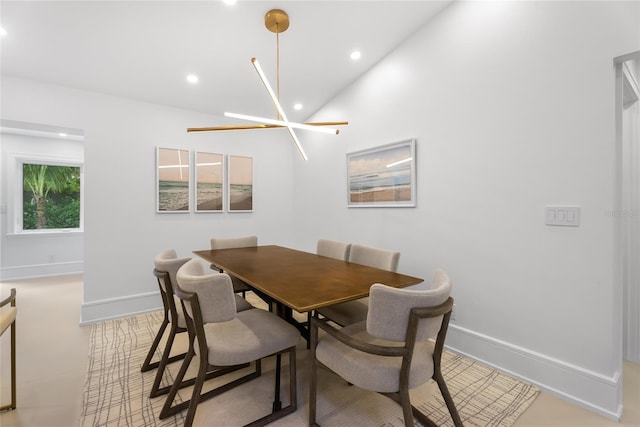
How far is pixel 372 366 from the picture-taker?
1.21 meters

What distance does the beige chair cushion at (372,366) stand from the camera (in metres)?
1.19

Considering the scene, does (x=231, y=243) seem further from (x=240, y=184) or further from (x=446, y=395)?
(x=446, y=395)

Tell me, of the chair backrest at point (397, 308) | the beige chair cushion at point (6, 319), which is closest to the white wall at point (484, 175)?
the chair backrest at point (397, 308)

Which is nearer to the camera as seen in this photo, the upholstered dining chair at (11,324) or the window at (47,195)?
the upholstered dining chair at (11,324)

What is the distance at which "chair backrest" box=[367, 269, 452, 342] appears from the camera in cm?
111

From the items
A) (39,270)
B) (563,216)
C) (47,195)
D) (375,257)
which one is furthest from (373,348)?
(47,195)

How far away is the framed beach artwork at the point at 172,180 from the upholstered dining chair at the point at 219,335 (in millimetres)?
2197

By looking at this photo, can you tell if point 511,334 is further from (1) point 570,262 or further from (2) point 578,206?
(2) point 578,206

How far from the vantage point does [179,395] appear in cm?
176

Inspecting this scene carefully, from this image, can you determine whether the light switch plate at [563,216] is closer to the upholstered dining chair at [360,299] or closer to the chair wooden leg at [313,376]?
the upholstered dining chair at [360,299]

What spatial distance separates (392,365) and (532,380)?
1415mm

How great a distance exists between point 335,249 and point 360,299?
0.79 meters

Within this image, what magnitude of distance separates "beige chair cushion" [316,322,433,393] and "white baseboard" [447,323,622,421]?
101 centimetres

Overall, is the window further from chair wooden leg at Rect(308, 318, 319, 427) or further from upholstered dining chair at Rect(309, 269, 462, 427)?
upholstered dining chair at Rect(309, 269, 462, 427)
